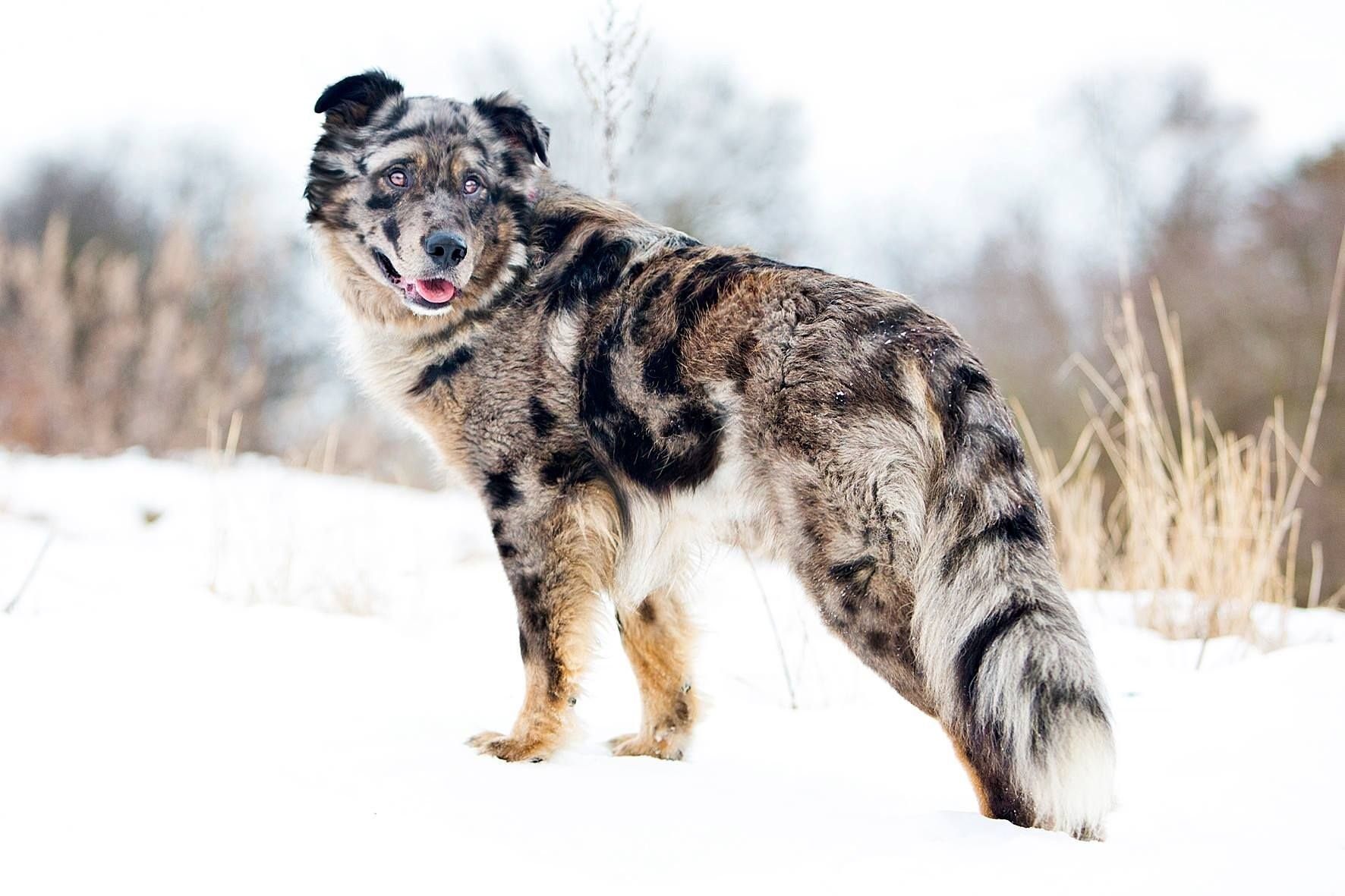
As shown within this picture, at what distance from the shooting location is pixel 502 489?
10.1 feet

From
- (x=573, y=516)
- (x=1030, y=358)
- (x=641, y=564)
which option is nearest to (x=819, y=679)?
(x=641, y=564)

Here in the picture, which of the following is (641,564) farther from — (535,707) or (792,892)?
(792,892)

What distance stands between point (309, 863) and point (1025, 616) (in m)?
1.59

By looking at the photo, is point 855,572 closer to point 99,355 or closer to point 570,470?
point 570,470

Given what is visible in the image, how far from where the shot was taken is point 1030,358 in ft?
48.9

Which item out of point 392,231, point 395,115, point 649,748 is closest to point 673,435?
point 649,748

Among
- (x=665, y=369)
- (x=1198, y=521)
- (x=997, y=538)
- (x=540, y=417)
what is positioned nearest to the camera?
(x=997, y=538)

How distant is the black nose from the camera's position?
320 centimetres

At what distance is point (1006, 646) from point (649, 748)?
1398 millimetres

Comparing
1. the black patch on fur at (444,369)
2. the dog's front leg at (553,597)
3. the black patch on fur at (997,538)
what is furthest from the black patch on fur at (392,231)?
the black patch on fur at (997,538)

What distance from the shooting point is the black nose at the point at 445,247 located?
3195 millimetres

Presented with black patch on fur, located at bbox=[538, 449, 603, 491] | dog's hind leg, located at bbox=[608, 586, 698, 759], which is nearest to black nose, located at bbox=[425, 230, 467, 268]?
black patch on fur, located at bbox=[538, 449, 603, 491]

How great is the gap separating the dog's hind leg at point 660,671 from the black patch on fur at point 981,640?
1.24 metres

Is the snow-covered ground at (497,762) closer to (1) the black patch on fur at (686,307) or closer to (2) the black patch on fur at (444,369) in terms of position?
(1) the black patch on fur at (686,307)
